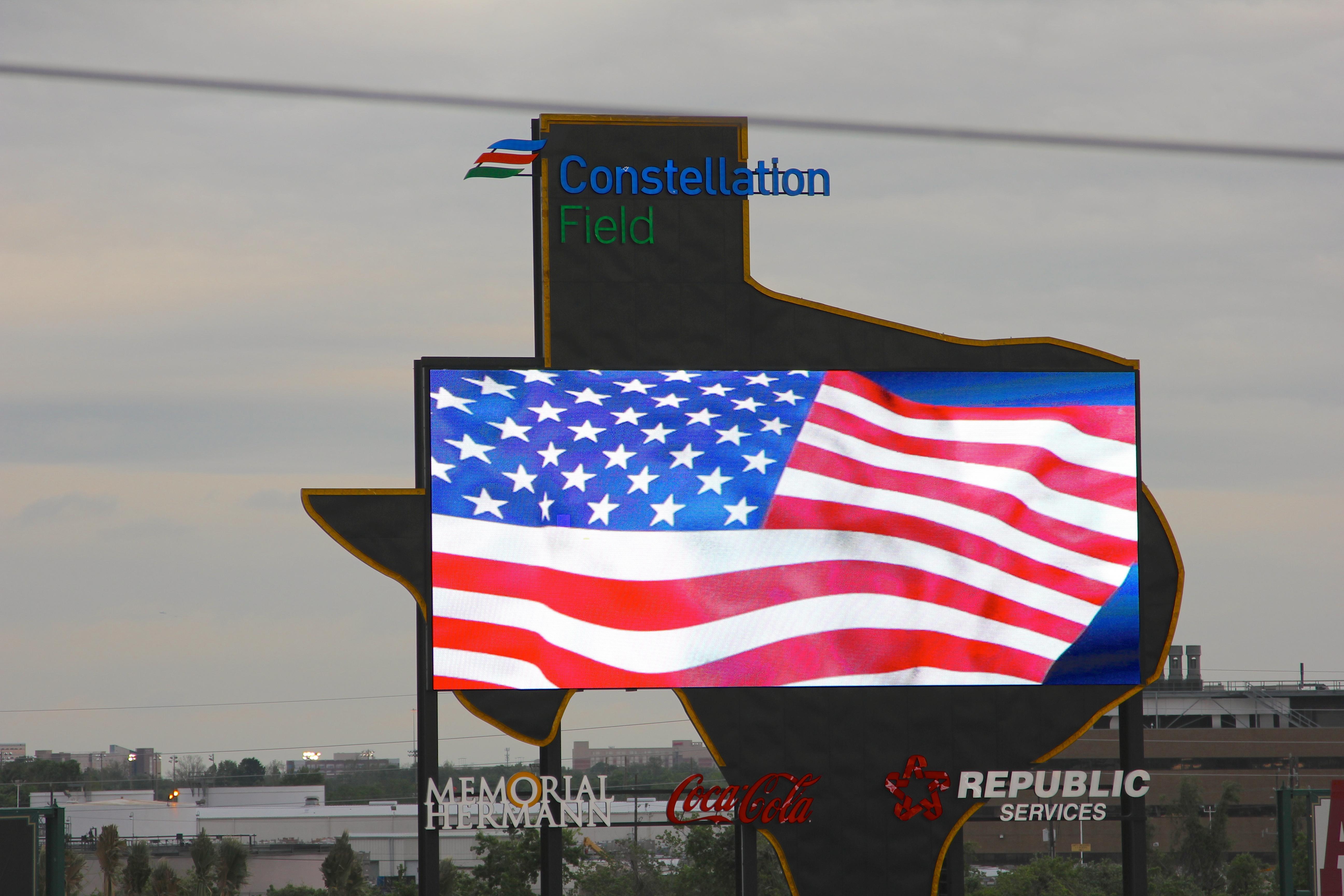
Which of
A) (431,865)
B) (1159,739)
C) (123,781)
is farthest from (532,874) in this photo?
(123,781)

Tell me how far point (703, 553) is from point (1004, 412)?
4497 mm

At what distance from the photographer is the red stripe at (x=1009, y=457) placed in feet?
62.4

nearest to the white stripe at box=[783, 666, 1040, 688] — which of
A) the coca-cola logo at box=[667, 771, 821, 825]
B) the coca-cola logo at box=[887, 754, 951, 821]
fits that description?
the coca-cola logo at box=[887, 754, 951, 821]

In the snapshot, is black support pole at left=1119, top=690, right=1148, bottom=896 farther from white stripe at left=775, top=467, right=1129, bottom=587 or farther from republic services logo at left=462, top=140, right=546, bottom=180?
republic services logo at left=462, top=140, right=546, bottom=180

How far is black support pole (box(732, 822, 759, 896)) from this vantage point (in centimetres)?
1817

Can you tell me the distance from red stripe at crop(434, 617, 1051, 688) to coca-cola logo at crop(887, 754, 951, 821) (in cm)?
→ 124

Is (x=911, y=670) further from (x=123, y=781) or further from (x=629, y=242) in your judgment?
(x=123, y=781)

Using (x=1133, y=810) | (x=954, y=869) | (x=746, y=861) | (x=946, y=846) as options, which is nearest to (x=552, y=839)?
(x=746, y=861)

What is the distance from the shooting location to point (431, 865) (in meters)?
17.7

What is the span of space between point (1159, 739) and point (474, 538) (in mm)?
70360

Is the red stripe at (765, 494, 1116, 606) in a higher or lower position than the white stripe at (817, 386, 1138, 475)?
lower

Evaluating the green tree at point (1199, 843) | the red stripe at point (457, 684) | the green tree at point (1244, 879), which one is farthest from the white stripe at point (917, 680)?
the green tree at point (1199, 843)

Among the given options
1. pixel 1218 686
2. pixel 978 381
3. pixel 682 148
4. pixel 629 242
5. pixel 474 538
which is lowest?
pixel 1218 686

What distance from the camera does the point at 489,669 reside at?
17844 millimetres
